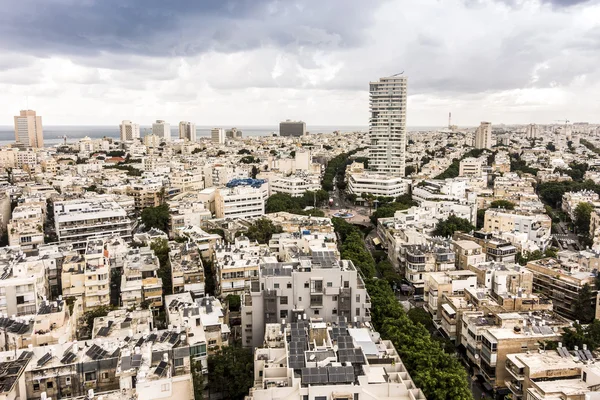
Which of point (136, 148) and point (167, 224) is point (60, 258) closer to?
point (167, 224)

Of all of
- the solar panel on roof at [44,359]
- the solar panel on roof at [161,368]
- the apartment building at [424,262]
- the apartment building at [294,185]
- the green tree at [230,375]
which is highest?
the apartment building at [294,185]

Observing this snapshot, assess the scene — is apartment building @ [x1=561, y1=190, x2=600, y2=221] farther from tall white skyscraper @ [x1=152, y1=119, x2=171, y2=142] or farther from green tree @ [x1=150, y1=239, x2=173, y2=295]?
tall white skyscraper @ [x1=152, y1=119, x2=171, y2=142]

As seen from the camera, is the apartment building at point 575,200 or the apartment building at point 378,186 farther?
the apartment building at point 378,186

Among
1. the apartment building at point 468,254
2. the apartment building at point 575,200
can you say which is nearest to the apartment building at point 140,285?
the apartment building at point 468,254

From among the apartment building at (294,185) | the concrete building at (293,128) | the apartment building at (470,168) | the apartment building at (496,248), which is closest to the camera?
the apartment building at (496,248)

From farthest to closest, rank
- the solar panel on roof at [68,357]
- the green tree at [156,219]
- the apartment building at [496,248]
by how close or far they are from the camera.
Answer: the green tree at [156,219] → the apartment building at [496,248] → the solar panel on roof at [68,357]

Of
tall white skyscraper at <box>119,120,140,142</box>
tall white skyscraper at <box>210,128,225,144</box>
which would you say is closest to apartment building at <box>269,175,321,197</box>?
tall white skyscraper at <box>210,128,225,144</box>

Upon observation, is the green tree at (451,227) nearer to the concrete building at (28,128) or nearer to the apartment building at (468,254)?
the apartment building at (468,254)

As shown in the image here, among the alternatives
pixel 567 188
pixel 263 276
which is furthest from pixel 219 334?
pixel 567 188
